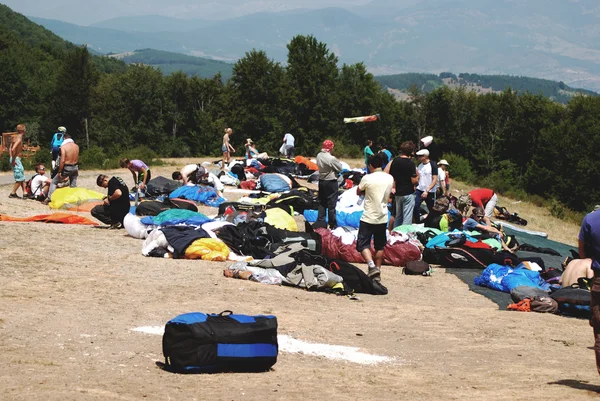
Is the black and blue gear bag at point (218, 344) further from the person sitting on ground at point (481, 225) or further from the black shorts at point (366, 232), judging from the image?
the person sitting on ground at point (481, 225)

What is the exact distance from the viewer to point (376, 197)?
34.2 ft

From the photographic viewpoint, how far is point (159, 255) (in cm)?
1175

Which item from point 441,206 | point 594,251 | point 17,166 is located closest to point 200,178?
point 17,166

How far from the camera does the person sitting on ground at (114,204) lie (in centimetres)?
1373

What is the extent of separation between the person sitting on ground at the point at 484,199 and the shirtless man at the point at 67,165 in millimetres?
8533

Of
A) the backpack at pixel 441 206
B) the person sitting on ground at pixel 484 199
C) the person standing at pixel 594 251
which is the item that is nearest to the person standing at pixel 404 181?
the backpack at pixel 441 206

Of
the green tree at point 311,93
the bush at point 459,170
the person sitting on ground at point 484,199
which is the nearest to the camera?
the person sitting on ground at point 484,199

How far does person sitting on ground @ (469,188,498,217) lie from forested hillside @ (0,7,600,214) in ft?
107

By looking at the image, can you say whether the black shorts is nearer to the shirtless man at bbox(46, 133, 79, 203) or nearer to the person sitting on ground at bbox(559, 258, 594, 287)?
the person sitting on ground at bbox(559, 258, 594, 287)

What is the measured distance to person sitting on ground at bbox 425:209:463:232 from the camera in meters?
14.7

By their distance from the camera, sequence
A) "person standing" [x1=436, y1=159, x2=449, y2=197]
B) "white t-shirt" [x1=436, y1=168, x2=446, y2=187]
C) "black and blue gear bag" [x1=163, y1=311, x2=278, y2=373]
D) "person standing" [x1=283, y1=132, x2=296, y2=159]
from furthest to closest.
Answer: "person standing" [x1=283, y1=132, x2=296, y2=159], "white t-shirt" [x1=436, y1=168, x2=446, y2=187], "person standing" [x1=436, y1=159, x2=449, y2=197], "black and blue gear bag" [x1=163, y1=311, x2=278, y2=373]

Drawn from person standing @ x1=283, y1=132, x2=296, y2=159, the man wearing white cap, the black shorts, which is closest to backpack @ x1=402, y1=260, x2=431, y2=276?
the black shorts

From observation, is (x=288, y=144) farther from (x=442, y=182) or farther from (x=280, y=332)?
(x=280, y=332)

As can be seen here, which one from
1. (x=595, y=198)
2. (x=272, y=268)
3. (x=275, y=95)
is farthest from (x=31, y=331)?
(x=275, y=95)
